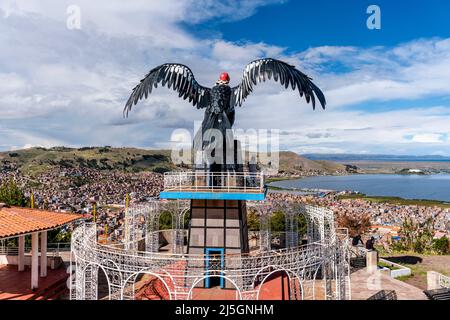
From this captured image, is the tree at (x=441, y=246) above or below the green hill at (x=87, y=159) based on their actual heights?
below

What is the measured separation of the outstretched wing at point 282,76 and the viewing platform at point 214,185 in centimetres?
312

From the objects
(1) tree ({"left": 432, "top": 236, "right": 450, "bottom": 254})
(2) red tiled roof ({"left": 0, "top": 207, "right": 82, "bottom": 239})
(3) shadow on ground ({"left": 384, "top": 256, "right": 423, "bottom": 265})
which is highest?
(2) red tiled roof ({"left": 0, "top": 207, "right": 82, "bottom": 239})

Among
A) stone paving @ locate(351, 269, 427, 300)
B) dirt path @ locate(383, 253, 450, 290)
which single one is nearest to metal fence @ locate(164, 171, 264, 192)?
stone paving @ locate(351, 269, 427, 300)

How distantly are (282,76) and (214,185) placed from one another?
4.41m

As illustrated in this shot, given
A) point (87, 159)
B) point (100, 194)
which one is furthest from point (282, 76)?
point (87, 159)

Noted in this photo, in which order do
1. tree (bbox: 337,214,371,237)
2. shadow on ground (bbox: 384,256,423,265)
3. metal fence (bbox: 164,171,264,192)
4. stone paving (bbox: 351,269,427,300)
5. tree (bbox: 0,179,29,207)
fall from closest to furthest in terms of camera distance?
metal fence (bbox: 164,171,264,192)
stone paving (bbox: 351,269,427,300)
shadow on ground (bbox: 384,256,423,265)
tree (bbox: 0,179,29,207)
tree (bbox: 337,214,371,237)

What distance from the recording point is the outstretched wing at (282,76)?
11.9 meters

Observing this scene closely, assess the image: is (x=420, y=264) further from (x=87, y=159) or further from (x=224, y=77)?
(x=87, y=159)

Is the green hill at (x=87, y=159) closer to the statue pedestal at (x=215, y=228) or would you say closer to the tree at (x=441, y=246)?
the tree at (x=441, y=246)

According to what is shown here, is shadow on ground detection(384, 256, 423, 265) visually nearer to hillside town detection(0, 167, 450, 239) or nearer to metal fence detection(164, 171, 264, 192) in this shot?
metal fence detection(164, 171, 264, 192)

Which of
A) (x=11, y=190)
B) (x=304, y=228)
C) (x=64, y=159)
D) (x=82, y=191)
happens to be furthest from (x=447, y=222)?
(x=64, y=159)

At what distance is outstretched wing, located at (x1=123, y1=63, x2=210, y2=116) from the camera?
1287 centimetres

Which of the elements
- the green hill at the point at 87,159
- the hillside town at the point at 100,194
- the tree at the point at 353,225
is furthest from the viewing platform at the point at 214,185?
the green hill at the point at 87,159

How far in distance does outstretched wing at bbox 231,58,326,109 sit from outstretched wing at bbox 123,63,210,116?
6.21 feet
